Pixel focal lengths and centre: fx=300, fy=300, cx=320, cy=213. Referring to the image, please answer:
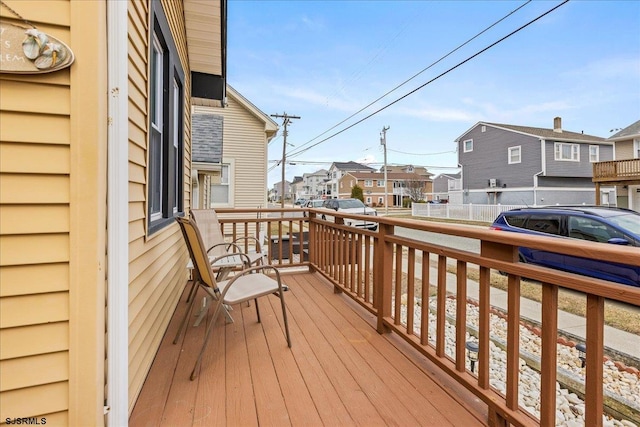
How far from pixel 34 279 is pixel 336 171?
47.0 metres

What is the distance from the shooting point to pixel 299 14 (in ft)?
A: 39.0

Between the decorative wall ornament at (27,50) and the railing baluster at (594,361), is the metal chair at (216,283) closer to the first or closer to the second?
the decorative wall ornament at (27,50)

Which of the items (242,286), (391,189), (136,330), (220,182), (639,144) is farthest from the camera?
(391,189)

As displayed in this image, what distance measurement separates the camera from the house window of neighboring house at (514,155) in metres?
19.0

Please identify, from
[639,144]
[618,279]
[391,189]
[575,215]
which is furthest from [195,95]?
[391,189]

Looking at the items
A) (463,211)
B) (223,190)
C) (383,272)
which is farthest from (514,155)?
(383,272)

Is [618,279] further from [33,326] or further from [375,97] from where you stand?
[375,97]

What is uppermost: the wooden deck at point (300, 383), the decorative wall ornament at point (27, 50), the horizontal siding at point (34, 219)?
the decorative wall ornament at point (27, 50)

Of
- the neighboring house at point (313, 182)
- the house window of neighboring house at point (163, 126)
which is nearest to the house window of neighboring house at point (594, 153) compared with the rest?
the house window of neighboring house at point (163, 126)

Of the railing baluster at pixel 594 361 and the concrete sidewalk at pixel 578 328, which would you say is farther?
the concrete sidewalk at pixel 578 328

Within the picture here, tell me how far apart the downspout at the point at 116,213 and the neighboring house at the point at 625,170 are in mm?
17780

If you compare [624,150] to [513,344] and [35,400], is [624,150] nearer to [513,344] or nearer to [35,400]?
[513,344]

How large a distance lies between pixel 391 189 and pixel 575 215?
3678 cm

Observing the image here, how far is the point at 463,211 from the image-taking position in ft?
57.9
